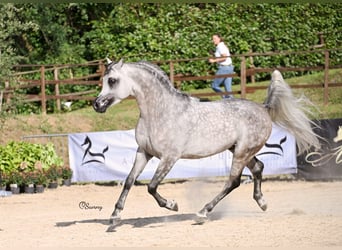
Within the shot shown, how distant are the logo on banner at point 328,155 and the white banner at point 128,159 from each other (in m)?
0.40

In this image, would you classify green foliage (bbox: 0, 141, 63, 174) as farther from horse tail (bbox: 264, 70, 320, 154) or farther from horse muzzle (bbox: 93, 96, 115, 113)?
horse tail (bbox: 264, 70, 320, 154)

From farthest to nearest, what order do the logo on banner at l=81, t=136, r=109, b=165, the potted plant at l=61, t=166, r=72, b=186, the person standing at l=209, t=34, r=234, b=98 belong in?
the person standing at l=209, t=34, r=234, b=98, the logo on banner at l=81, t=136, r=109, b=165, the potted plant at l=61, t=166, r=72, b=186

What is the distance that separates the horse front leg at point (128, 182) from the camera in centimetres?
999

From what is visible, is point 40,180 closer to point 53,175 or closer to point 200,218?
point 53,175

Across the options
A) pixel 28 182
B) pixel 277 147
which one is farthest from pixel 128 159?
pixel 277 147

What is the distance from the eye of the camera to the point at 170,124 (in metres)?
10.3

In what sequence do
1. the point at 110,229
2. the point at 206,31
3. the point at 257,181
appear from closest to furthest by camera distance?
the point at 110,229 → the point at 257,181 → the point at 206,31

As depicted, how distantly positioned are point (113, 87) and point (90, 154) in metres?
7.39

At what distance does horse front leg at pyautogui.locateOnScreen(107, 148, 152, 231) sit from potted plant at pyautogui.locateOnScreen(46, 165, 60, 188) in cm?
697

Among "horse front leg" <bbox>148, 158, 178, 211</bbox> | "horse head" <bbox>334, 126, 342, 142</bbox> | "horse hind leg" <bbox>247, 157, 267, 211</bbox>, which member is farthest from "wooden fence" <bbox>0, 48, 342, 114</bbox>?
"horse front leg" <bbox>148, 158, 178, 211</bbox>

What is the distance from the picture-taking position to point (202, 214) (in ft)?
33.8

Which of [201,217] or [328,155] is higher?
[201,217]

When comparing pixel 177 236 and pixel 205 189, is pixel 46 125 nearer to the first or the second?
pixel 205 189

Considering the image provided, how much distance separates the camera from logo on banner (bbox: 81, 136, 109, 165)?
17.5 metres
